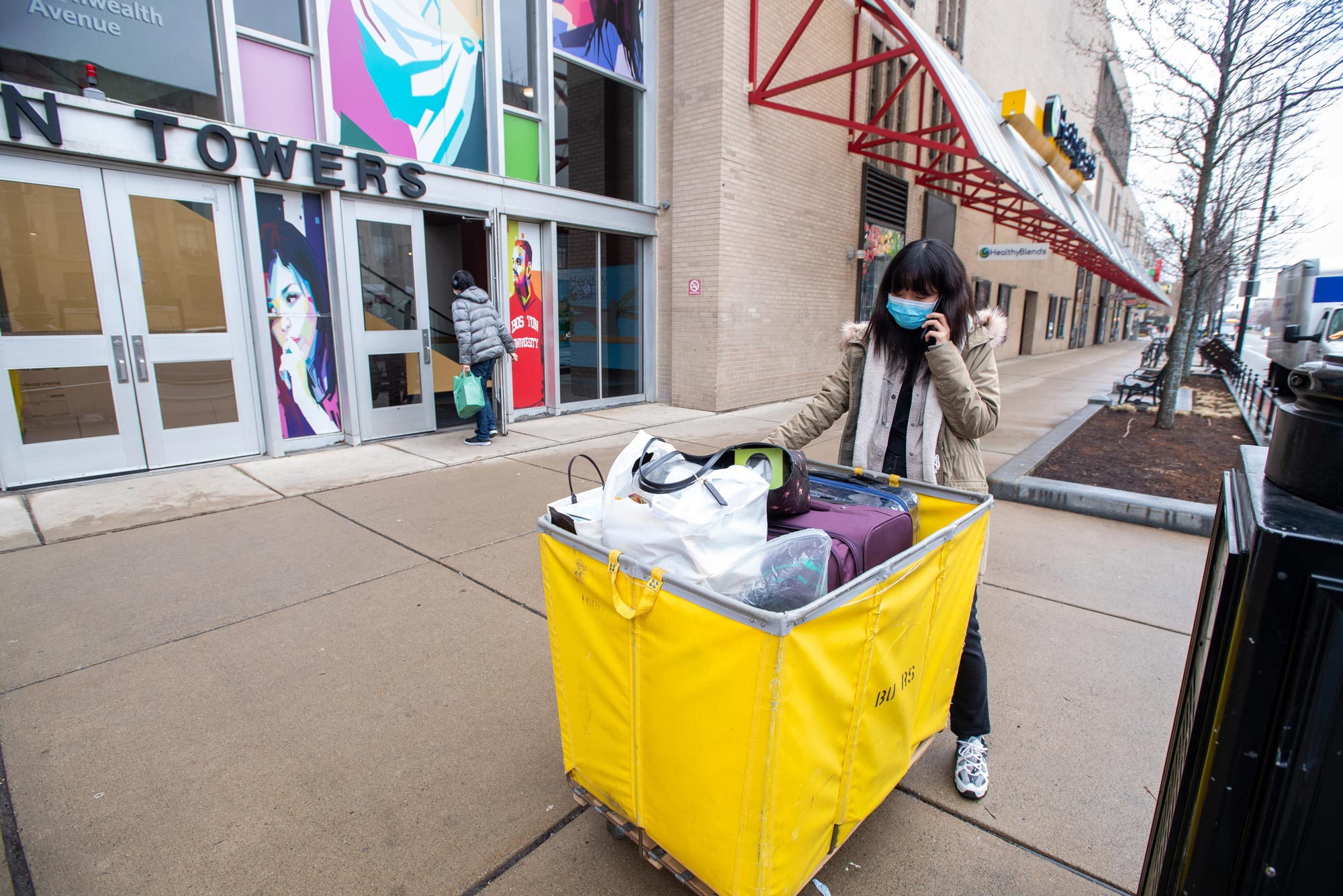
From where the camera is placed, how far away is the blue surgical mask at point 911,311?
2244mm

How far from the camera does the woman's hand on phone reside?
2.20m

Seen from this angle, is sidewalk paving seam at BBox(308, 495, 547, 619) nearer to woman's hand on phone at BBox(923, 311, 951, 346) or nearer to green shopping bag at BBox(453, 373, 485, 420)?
green shopping bag at BBox(453, 373, 485, 420)

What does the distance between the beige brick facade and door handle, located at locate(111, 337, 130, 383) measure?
6.81m

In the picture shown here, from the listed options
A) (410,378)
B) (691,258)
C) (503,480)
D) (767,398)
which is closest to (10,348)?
(410,378)

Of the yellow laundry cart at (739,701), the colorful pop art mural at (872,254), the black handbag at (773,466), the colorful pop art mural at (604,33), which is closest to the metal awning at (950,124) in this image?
the colorful pop art mural at (872,254)

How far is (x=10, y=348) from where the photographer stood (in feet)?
17.7

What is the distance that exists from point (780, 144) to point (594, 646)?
35.0ft

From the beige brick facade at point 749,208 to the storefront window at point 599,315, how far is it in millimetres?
446

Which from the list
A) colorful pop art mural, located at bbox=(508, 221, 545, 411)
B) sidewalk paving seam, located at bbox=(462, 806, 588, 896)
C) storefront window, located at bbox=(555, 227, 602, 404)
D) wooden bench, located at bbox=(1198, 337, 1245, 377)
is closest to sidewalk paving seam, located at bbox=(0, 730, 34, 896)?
sidewalk paving seam, located at bbox=(462, 806, 588, 896)

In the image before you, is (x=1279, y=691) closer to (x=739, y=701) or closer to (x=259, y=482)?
(x=739, y=701)

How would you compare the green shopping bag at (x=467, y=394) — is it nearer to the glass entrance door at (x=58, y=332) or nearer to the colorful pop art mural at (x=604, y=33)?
the glass entrance door at (x=58, y=332)

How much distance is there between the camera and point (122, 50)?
583cm

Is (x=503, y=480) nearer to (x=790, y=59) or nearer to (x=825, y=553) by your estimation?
(x=825, y=553)

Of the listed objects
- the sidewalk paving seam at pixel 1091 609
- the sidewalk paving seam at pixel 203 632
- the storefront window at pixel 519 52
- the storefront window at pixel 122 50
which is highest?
the storefront window at pixel 519 52
